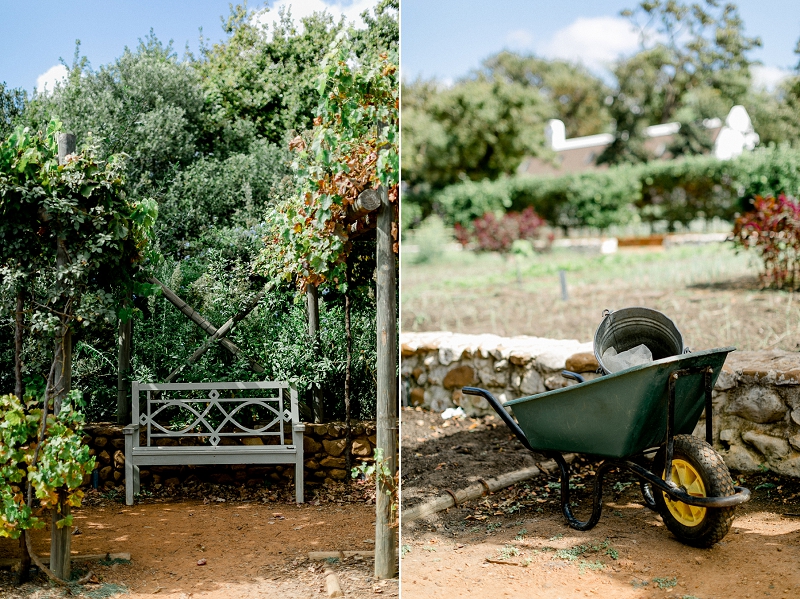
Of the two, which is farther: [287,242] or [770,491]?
[770,491]

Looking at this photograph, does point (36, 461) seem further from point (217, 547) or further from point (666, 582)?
point (666, 582)

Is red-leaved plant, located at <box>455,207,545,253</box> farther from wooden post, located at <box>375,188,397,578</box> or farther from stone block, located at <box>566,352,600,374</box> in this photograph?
wooden post, located at <box>375,188,397,578</box>

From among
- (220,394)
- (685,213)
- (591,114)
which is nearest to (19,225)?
(220,394)

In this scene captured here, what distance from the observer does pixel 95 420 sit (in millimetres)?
2961

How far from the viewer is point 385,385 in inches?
117

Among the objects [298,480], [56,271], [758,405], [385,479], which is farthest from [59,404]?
[758,405]

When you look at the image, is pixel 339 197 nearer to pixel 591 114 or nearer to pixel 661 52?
pixel 661 52

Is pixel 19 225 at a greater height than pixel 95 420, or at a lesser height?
greater

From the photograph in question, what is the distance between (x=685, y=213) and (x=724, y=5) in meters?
6.89

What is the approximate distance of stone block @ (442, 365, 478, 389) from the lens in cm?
497

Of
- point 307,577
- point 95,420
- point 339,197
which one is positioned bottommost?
point 307,577

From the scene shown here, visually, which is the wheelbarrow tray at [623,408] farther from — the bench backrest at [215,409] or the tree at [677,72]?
the tree at [677,72]

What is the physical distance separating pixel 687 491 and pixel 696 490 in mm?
35

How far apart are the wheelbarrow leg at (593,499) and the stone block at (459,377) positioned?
165 cm
